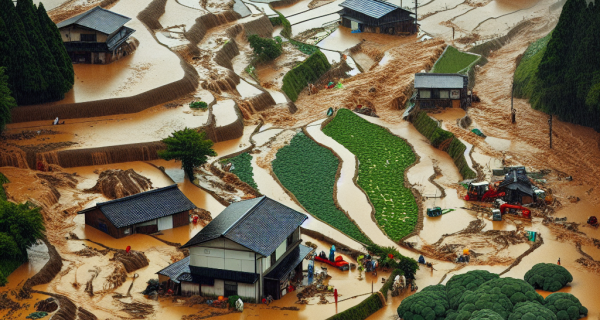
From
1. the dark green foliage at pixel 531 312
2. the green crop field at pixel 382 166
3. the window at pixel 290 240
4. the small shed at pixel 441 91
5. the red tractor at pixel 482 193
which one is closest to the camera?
the dark green foliage at pixel 531 312

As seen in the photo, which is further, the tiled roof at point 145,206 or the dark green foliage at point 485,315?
the tiled roof at point 145,206

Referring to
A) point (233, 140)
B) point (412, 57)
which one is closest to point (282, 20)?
point (412, 57)

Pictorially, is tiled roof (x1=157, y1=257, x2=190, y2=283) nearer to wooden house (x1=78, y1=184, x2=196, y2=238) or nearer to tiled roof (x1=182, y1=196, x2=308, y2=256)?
tiled roof (x1=182, y1=196, x2=308, y2=256)

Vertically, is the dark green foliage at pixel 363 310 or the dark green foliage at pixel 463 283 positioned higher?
the dark green foliage at pixel 463 283

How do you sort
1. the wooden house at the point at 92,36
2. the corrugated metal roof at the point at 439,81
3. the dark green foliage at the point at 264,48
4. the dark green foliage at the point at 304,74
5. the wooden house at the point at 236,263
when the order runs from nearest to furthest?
the wooden house at the point at 236,263 → the corrugated metal roof at the point at 439,81 → the wooden house at the point at 92,36 → the dark green foliage at the point at 304,74 → the dark green foliage at the point at 264,48

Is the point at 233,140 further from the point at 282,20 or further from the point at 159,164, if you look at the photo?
the point at 282,20

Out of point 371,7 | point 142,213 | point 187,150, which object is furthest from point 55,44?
point 371,7

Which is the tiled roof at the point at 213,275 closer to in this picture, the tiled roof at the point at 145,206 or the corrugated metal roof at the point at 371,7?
the tiled roof at the point at 145,206

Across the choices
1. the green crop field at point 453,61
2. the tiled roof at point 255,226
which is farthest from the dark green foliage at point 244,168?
the green crop field at point 453,61
